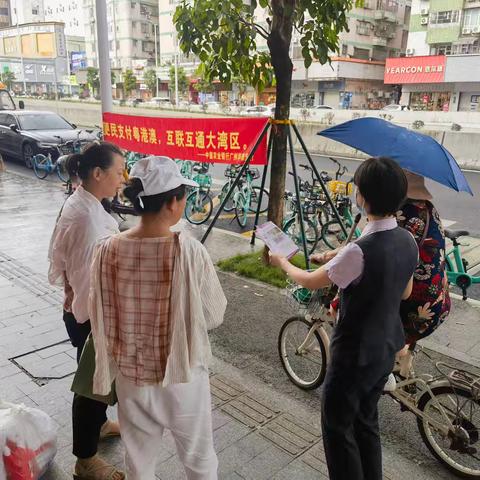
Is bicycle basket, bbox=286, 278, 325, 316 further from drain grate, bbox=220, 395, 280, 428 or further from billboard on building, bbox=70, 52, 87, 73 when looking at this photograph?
billboard on building, bbox=70, 52, 87, 73

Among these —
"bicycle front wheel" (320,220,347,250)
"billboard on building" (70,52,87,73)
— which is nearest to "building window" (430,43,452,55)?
"bicycle front wheel" (320,220,347,250)

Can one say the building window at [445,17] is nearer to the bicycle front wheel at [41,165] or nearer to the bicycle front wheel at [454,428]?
the bicycle front wheel at [41,165]

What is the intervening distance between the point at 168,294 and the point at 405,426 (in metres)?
2.16

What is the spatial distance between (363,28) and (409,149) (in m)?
51.3

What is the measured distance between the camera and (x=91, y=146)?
2643 mm

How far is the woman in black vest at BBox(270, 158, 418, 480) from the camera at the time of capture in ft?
6.67

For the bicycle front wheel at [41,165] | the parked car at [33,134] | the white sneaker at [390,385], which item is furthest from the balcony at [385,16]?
the white sneaker at [390,385]

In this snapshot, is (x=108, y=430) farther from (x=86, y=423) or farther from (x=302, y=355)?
(x=302, y=355)

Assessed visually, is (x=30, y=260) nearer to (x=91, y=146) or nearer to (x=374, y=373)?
(x=91, y=146)

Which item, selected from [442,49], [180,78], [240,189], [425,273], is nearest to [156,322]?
[425,273]

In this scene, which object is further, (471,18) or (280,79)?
(471,18)

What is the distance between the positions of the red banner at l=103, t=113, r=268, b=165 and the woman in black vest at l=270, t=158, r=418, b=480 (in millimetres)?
3700

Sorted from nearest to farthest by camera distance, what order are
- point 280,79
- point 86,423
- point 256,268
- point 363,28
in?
point 86,423, point 280,79, point 256,268, point 363,28

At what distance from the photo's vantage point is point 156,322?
191 centimetres
